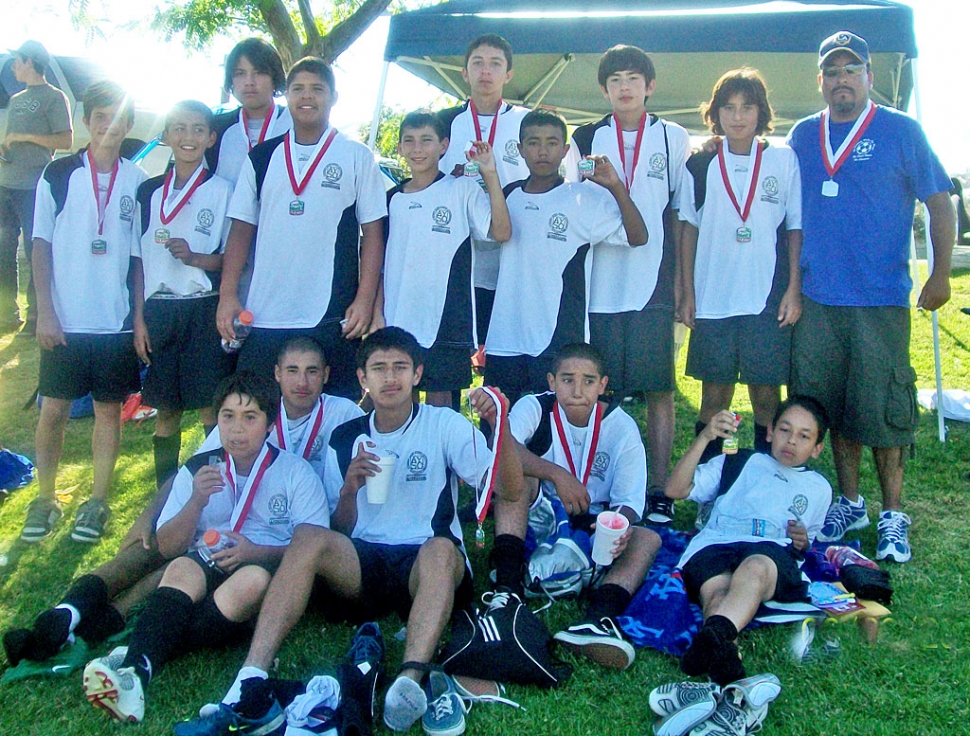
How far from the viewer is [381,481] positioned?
10.6 feet

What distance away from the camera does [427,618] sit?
3.04 m

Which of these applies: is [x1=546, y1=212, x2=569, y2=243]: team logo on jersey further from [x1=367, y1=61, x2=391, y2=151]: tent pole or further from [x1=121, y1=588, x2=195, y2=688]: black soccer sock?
[x1=121, y1=588, x2=195, y2=688]: black soccer sock

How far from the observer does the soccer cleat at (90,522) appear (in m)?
4.37

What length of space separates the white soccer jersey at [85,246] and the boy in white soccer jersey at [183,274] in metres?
0.08

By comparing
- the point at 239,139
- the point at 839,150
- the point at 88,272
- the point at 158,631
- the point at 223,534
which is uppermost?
the point at 839,150

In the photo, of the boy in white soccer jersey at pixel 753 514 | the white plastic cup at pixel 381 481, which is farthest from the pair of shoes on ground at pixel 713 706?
the white plastic cup at pixel 381 481

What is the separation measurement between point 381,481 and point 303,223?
1.44 meters

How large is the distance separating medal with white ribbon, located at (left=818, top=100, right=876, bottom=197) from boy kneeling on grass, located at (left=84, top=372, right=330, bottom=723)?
2.70 meters

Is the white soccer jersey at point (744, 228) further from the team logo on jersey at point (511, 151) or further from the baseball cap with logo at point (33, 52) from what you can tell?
the baseball cap with logo at point (33, 52)

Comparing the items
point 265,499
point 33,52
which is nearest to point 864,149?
point 265,499

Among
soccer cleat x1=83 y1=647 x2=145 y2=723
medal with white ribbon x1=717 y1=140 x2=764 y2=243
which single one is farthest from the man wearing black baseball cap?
soccer cleat x1=83 y1=647 x2=145 y2=723

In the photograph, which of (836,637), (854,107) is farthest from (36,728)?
(854,107)

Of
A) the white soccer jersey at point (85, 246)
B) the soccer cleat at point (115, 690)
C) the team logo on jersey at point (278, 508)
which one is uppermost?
the white soccer jersey at point (85, 246)

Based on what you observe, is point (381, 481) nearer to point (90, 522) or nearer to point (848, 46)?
point (90, 522)
